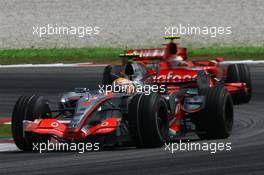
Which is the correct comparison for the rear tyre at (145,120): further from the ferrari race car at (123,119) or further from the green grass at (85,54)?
the green grass at (85,54)

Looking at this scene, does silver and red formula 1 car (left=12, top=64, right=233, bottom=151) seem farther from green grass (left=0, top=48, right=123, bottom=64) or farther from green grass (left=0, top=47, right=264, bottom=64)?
green grass (left=0, top=48, right=123, bottom=64)

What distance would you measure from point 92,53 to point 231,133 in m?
23.9

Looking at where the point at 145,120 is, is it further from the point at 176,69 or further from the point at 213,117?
the point at 176,69

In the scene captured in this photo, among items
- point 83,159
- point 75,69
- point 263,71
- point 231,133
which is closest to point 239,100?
point 231,133

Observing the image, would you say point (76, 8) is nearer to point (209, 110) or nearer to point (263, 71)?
point (263, 71)

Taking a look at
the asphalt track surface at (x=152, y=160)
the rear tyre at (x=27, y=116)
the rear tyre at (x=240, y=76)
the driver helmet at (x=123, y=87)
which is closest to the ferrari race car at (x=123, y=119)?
the rear tyre at (x=27, y=116)

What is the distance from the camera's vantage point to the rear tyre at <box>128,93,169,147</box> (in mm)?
13016

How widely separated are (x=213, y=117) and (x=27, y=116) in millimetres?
3067

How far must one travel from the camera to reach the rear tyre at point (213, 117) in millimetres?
14461

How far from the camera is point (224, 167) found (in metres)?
10.9

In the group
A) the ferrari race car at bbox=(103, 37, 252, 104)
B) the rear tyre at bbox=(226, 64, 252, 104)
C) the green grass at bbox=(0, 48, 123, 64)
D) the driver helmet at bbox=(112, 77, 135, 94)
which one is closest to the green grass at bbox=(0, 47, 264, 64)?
the green grass at bbox=(0, 48, 123, 64)

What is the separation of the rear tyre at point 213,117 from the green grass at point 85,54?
19.4m

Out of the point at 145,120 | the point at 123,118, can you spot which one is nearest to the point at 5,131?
the point at 123,118

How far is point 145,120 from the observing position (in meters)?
13.0
